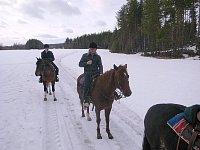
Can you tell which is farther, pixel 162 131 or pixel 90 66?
pixel 90 66

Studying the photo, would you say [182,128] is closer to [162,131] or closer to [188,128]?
[188,128]

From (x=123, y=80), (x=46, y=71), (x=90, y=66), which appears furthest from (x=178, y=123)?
(x=46, y=71)

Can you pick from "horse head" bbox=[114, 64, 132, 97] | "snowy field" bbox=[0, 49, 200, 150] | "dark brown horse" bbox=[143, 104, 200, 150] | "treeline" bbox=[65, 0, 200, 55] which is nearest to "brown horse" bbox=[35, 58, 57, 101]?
"snowy field" bbox=[0, 49, 200, 150]

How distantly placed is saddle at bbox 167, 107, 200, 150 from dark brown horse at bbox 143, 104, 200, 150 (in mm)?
60

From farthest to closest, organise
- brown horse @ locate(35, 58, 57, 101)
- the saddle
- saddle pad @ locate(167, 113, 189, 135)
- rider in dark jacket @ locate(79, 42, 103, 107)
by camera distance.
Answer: brown horse @ locate(35, 58, 57, 101) → rider in dark jacket @ locate(79, 42, 103, 107) → saddle pad @ locate(167, 113, 189, 135) → the saddle

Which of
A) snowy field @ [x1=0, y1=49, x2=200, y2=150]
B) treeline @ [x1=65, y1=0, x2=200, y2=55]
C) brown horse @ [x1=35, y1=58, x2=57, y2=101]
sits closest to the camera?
snowy field @ [x1=0, y1=49, x2=200, y2=150]

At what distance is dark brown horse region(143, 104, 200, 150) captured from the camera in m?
4.09

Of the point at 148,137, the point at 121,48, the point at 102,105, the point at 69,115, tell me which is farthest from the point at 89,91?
the point at 121,48

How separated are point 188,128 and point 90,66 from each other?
505 cm

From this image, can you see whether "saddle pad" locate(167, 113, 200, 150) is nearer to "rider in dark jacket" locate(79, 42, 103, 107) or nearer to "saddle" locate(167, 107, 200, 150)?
"saddle" locate(167, 107, 200, 150)

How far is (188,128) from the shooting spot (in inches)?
153

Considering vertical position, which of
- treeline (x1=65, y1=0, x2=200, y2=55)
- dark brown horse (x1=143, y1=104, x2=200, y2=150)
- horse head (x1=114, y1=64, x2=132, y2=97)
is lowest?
dark brown horse (x1=143, y1=104, x2=200, y2=150)

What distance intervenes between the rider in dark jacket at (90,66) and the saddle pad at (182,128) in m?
4.41

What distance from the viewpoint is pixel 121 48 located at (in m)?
75.1
